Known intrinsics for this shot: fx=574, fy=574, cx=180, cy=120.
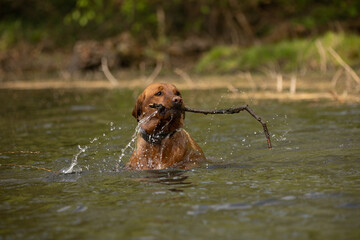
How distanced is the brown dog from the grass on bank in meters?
12.4

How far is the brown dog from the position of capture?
259 inches

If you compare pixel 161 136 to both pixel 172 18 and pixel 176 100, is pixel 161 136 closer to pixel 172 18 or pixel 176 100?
pixel 176 100

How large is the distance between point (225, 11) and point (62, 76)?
8576 mm

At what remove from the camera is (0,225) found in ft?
15.4

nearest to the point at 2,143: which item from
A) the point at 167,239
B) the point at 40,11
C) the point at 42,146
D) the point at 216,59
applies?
the point at 42,146

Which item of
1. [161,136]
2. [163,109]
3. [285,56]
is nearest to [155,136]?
[161,136]

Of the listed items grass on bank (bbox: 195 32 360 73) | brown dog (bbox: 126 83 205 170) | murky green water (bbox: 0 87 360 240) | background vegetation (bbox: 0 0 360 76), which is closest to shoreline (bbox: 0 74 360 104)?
grass on bank (bbox: 195 32 360 73)

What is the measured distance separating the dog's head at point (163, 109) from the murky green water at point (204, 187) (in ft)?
1.76

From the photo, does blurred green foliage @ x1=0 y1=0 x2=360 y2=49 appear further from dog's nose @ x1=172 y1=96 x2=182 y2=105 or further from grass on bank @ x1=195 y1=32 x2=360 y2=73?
dog's nose @ x1=172 y1=96 x2=182 y2=105

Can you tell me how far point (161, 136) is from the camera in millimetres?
6723

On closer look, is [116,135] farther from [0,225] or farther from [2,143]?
[0,225]

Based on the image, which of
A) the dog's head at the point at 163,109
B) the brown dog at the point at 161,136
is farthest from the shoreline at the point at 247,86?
the dog's head at the point at 163,109

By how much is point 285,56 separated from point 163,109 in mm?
16713

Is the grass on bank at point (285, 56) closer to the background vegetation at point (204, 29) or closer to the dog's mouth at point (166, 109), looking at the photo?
the background vegetation at point (204, 29)
